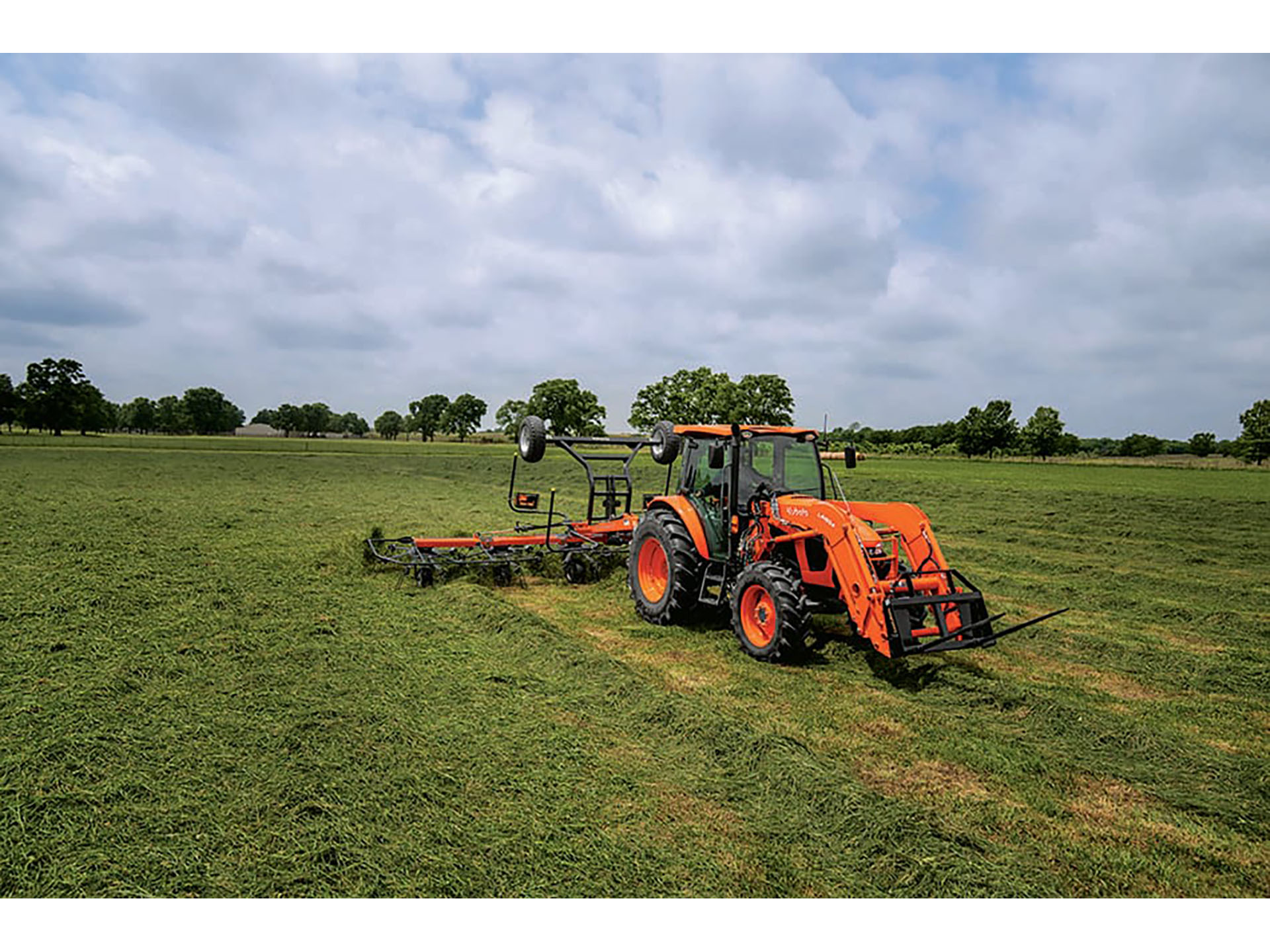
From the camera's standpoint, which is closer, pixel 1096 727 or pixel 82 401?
pixel 1096 727

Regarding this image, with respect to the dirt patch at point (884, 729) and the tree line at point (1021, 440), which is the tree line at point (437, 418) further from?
the dirt patch at point (884, 729)

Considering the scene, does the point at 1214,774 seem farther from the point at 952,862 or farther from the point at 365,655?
the point at 365,655

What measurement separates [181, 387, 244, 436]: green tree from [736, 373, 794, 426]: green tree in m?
82.0

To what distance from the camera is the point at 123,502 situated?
19.7 meters

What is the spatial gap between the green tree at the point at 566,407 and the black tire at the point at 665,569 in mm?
74402

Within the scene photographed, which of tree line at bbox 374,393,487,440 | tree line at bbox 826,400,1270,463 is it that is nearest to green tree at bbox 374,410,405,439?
tree line at bbox 374,393,487,440

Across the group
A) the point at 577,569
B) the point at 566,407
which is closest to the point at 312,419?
the point at 566,407

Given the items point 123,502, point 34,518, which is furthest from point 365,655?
point 123,502

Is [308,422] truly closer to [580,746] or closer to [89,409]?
[89,409]

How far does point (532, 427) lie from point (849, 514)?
4624 millimetres

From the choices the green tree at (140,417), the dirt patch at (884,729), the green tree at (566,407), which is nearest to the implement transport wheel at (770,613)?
the dirt patch at (884,729)

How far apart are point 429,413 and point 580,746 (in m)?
125

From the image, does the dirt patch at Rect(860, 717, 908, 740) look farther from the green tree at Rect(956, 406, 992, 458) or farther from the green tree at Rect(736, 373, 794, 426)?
the green tree at Rect(956, 406, 992, 458)

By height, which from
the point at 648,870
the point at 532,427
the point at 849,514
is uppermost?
the point at 532,427
